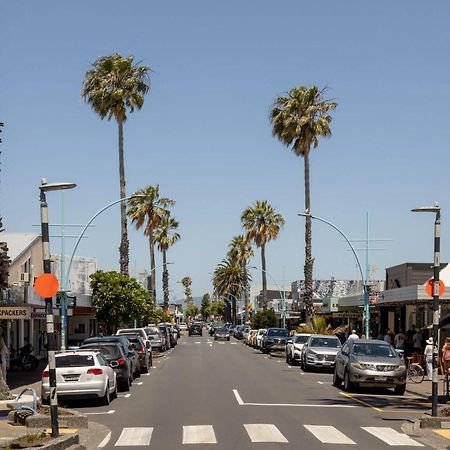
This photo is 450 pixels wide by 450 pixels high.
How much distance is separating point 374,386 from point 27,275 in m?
23.1

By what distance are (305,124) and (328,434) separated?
39.6m

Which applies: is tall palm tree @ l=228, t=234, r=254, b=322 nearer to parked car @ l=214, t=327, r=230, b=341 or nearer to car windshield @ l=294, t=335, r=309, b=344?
parked car @ l=214, t=327, r=230, b=341

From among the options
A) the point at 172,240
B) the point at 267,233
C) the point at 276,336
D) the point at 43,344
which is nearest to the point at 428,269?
the point at 276,336

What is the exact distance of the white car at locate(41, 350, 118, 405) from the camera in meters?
23.1

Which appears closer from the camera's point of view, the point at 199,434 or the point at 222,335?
the point at 199,434

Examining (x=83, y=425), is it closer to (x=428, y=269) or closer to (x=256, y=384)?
(x=256, y=384)

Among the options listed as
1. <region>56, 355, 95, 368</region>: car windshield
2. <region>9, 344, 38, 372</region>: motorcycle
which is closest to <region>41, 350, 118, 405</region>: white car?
<region>56, 355, 95, 368</region>: car windshield

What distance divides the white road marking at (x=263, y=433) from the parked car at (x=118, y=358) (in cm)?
988

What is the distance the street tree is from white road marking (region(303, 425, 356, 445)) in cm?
3797

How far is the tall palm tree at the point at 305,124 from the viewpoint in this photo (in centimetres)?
5569

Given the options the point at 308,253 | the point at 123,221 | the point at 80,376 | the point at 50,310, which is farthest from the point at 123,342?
the point at 308,253

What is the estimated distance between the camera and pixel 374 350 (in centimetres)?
2880

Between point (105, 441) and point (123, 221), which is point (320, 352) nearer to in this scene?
point (123, 221)

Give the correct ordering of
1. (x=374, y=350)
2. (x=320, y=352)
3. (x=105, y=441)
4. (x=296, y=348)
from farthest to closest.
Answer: (x=296, y=348)
(x=320, y=352)
(x=374, y=350)
(x=105, y=441)
